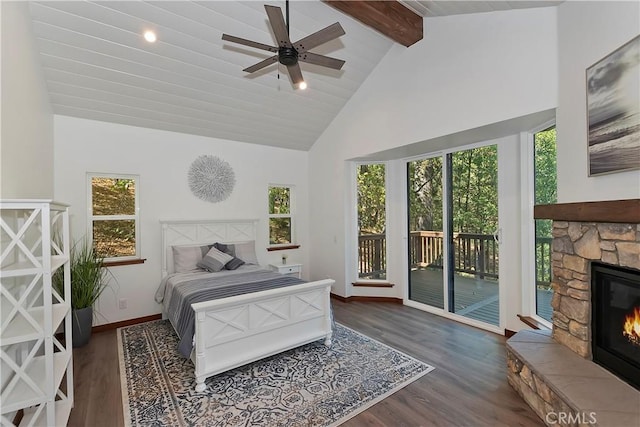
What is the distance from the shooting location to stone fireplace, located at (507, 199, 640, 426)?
170cm

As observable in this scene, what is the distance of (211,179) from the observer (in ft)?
14.9

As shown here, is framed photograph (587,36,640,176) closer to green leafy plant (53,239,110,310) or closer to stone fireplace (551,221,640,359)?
stone fireplace (551,221,640,359)

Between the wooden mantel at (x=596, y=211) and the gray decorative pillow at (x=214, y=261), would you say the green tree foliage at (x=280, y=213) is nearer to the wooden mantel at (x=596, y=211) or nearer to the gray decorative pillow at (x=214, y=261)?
the gray decorative pillow at (x=214, y=261)

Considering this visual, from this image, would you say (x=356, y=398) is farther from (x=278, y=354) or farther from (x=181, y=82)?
(x=181, y=82)

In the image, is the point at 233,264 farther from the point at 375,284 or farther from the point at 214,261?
the point at 375,284

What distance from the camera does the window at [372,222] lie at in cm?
481

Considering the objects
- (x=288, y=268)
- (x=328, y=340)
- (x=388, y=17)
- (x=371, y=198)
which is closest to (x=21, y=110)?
(x=328, y=340)

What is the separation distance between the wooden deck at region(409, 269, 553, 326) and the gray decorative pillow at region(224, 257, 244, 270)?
2580mm

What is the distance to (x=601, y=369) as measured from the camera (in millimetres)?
1990

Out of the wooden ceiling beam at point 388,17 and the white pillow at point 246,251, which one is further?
the white pillow at point 246,251

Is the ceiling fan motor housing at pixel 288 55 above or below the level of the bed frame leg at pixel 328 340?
above

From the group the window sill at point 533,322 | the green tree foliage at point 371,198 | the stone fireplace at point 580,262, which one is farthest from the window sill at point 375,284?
the stone fireplace at point 580,262

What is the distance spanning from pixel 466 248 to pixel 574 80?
2148 millimetres

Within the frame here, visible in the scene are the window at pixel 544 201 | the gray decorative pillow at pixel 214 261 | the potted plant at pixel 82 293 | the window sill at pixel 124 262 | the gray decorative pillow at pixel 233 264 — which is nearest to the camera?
the window at pixel 544 201
